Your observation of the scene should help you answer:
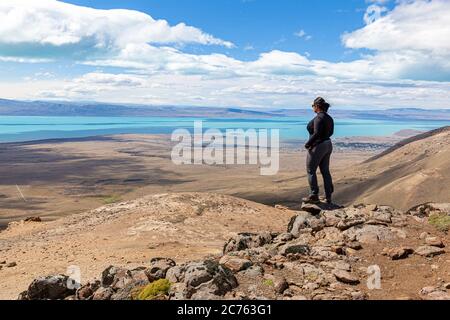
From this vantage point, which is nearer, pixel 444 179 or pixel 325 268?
pixel 325 268

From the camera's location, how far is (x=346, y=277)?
29.6ft

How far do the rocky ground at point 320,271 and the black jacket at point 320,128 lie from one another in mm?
2348

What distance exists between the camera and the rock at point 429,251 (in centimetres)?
1004

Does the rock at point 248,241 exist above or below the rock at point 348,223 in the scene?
below

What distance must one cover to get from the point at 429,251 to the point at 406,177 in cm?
5984

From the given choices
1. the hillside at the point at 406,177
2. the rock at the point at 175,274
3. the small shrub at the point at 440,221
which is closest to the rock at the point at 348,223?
the small shrub at the point at 440,221

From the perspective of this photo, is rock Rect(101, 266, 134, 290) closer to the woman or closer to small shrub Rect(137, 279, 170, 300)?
small shrub Rect(137, 279, 170, 300)

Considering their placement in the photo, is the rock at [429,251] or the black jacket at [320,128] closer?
the rock at [429,251]

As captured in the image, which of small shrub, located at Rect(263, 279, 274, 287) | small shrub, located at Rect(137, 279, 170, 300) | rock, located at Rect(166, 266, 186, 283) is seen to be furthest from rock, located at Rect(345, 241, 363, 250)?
small shrub, located at Rect(137, 279, 170, 300)

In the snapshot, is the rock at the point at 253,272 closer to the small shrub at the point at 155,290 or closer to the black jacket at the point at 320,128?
the small shrub at the point at 155,290
